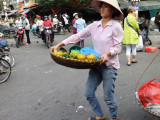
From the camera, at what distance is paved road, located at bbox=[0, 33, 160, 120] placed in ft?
10.9

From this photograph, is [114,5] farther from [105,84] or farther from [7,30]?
[7,30]

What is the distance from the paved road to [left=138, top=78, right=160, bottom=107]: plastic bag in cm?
58

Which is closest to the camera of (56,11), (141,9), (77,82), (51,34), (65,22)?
(77,82)

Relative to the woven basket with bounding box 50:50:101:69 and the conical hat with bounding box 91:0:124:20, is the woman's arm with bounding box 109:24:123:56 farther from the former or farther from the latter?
the woven basket with bounding box 50:50:101:69

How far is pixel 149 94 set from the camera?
8.50 ft

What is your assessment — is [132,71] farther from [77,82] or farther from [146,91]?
[146,91]

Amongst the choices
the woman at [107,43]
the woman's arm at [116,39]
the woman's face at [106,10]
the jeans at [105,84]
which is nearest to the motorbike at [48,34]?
the woman at [107,43]

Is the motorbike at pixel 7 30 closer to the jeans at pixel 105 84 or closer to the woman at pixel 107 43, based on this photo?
the woman at pixel 107 43

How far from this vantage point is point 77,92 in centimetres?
418

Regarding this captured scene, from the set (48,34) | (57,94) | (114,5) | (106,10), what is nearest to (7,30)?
(48,34)

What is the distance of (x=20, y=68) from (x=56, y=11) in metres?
18.8

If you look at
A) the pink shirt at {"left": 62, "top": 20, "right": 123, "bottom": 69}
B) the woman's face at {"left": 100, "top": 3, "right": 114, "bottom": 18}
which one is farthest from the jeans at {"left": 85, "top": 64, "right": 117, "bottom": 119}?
the woman's face at {"left": 100, "top": 3, "right": 114, "bottom": 18}

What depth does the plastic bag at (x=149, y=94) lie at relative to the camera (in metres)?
2.56

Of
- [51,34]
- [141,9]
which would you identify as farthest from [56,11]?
[51,34]
